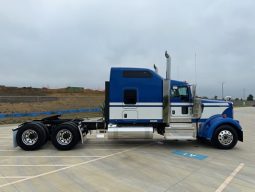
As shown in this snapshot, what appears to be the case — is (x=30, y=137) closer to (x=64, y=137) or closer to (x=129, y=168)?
(x=64, y=137)

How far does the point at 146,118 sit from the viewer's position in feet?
40.3

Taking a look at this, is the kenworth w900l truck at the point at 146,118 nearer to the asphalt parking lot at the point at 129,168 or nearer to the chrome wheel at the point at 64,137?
the chrome wheel at the point at 64,137

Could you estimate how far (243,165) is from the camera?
9109 millimetres

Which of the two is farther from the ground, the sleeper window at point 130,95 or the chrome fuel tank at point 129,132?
the sleeper window at point 130,95

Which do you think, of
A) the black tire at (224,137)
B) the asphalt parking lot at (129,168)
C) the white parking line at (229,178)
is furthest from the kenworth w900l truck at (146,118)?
the white parking line at (229,178)

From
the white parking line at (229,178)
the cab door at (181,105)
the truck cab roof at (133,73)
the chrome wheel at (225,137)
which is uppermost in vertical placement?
the truck cab roof at (133,73)

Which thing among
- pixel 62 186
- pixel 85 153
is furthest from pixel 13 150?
pixel 62 186

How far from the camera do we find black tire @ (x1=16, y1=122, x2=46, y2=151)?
1164 centimetres

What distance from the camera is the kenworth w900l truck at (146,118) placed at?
11.7 metres

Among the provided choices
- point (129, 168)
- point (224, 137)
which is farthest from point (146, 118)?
point (129, 168)

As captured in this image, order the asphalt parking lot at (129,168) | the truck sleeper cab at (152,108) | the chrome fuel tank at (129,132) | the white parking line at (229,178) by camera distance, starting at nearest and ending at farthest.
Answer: the white parking line at (229,178) → the asphalt parking lot at (129,168) → the chrome fuel tank at (129,132) → the truck sleeper cab at (152,108)

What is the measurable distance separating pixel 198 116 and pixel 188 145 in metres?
1.24

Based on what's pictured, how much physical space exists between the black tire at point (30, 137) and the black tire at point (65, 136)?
0.47 m

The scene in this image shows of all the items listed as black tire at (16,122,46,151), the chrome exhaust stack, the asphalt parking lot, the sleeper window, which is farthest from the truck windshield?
black tire at (16,122,46,151)
